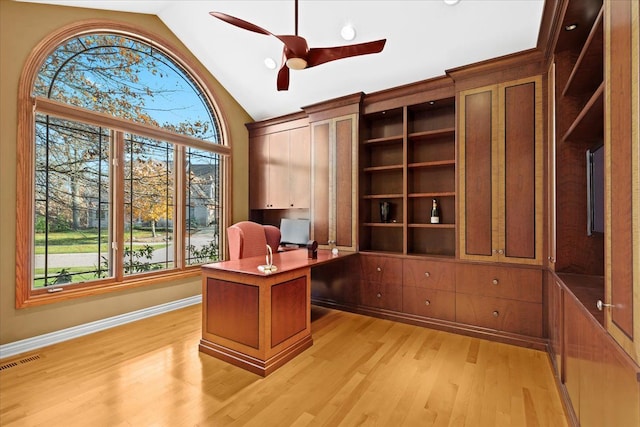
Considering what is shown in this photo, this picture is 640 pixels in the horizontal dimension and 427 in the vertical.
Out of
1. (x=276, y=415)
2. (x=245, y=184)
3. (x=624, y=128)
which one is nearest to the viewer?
(x=624, y=128)

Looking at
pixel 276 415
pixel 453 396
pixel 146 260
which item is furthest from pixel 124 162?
pixel 453 396

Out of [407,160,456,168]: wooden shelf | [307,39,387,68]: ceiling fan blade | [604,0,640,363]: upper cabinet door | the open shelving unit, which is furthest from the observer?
the open shelving unit

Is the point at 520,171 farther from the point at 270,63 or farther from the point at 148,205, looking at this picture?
the point at 148,205

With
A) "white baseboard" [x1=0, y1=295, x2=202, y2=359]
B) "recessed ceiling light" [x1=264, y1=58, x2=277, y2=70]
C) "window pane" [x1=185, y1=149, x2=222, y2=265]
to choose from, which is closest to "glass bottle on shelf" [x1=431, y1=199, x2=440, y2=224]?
"recessed ceiling light" [x1=264, y1=58, x2=277, y2=70]

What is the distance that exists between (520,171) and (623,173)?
205cm

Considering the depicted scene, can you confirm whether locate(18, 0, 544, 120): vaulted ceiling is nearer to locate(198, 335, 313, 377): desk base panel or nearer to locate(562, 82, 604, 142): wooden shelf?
locate(562, 82, 604, 142): wooden shelf

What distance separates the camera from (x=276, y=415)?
190cm

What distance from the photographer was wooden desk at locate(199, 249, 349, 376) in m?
2.39

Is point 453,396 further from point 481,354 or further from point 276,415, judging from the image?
point 276,415

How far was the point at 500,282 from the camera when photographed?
3002mm

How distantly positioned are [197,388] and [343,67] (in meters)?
3.57

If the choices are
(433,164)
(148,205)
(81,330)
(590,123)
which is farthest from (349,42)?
(81,330)

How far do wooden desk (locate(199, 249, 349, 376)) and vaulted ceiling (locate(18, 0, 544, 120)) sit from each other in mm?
2434

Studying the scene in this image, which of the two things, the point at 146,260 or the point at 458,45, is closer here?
the point at 458,45
